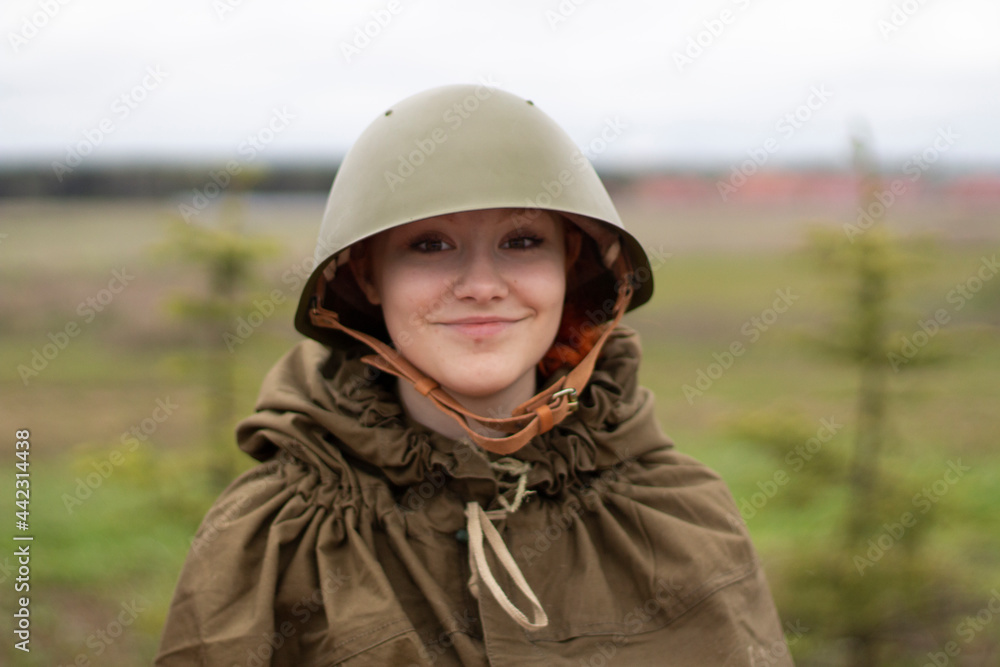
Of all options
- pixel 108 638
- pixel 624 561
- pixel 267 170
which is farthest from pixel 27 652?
pixel 624 561

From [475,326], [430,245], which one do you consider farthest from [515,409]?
[430,245]

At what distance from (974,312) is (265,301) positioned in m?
10.3

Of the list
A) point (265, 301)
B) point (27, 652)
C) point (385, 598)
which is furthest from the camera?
point (27, 652)

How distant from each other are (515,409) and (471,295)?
33cm

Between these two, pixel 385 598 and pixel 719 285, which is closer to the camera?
pixel 385 598

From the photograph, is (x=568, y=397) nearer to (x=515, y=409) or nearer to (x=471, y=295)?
(x=515, y=409)

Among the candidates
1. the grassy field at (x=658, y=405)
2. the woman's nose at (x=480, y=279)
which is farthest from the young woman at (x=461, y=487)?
the grassy field at (x=658, y=405)

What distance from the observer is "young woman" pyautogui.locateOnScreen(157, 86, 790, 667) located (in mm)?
2061

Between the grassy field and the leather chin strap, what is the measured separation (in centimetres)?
179

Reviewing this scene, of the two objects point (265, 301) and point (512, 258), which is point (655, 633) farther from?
point (265, 301)

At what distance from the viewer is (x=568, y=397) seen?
7.48 ft

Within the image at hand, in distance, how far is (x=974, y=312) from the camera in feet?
36.3

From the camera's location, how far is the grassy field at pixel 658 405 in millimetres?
4062

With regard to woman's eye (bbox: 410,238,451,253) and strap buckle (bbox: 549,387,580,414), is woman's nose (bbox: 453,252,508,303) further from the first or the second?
strap buckle (bbox: 549,387,580,414)
